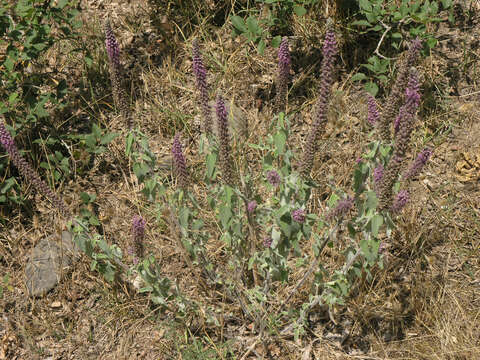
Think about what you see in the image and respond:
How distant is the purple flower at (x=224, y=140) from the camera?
90.0 inches

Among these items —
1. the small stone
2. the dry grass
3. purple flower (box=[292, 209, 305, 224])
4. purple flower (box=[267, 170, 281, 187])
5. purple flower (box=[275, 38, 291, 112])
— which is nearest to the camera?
purple flower (box=[275, 38, 291, 112])

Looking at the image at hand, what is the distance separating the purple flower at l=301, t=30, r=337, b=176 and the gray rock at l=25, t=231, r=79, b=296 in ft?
8.05

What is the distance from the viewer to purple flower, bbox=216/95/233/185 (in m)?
2.29

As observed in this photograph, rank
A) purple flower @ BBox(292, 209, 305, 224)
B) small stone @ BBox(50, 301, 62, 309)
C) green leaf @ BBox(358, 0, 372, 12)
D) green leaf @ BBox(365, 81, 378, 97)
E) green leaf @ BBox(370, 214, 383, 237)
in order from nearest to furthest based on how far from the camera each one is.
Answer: green leaf @ BBox(370, 214, 383, 237) → purple flower @ BBox(292, 209, 305, 224) → small stone @ BBox(50, 301, 62, 309) → green leaf @ BBox(358, 0, 372, 12) → green leaf @ BBox(365, 81, 378, 97)

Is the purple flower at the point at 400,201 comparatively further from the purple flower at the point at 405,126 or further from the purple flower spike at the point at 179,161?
the purple flower spike at the point at 179,161

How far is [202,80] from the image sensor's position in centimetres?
241

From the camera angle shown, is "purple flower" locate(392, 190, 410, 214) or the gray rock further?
the gray rock

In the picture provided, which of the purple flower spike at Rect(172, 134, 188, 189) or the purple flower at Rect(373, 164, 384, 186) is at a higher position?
the purple flower spike at Rect(172, 134, 188, 189)

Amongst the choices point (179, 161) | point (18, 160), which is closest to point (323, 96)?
point (179, 161)

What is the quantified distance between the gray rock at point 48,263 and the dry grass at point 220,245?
91mm

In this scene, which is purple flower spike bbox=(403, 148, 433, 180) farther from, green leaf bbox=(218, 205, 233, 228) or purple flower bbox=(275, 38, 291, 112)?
green leaf bbox=(218, 205, 233, 228)

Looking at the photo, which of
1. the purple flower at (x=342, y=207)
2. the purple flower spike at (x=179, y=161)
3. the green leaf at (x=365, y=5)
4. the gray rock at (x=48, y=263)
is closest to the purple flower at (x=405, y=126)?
the purple flower at (x=342, y=207)

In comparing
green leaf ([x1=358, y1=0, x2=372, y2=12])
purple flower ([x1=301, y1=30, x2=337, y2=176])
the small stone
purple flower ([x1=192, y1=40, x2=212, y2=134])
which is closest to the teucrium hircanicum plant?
purple flower ([x1=192, y1=40, x2=212, y2=134])

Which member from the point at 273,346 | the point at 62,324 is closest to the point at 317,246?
the point at 273,346
